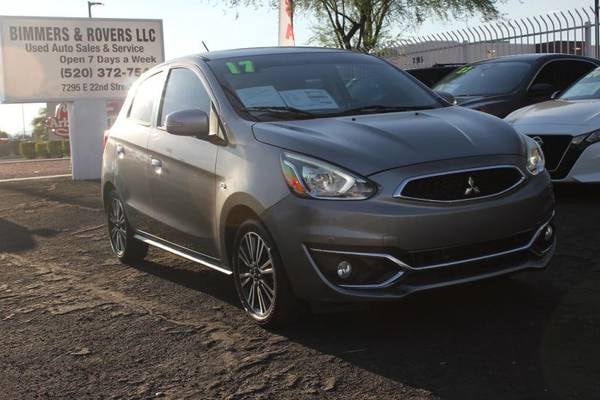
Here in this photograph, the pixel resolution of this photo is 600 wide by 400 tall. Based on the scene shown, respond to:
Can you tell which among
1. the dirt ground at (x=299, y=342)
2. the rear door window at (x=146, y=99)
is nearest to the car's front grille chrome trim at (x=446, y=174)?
the dirt ground at (x=299, y=342)

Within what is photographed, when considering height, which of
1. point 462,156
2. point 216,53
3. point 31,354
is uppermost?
point 216,53

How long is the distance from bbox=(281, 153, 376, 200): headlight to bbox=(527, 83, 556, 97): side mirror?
20.6ft

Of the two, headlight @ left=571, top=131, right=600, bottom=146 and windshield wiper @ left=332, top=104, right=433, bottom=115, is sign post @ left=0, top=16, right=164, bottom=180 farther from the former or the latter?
windshield wiper @ left=332, top=104, right=433, bottom=115

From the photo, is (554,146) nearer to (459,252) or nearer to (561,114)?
(561,114)

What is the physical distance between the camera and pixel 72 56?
14969 mm

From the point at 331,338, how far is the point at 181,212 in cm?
154

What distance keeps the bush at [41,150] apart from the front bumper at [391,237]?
35.3m

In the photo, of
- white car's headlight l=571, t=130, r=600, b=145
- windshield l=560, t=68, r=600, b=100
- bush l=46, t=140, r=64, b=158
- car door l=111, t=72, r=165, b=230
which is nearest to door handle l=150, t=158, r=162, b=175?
car door l=111, t=72, r=165, b=230

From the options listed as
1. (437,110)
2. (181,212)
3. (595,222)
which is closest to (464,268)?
(437,110)

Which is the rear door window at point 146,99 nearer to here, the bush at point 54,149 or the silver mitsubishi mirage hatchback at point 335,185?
the silver mitsubishi mirage hatchback at point 335,185

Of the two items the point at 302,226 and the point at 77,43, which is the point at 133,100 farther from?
the point at 77,43

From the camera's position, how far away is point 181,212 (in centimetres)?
530

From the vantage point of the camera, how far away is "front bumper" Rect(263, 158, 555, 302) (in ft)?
13.0

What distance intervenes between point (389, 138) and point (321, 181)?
48 cm
